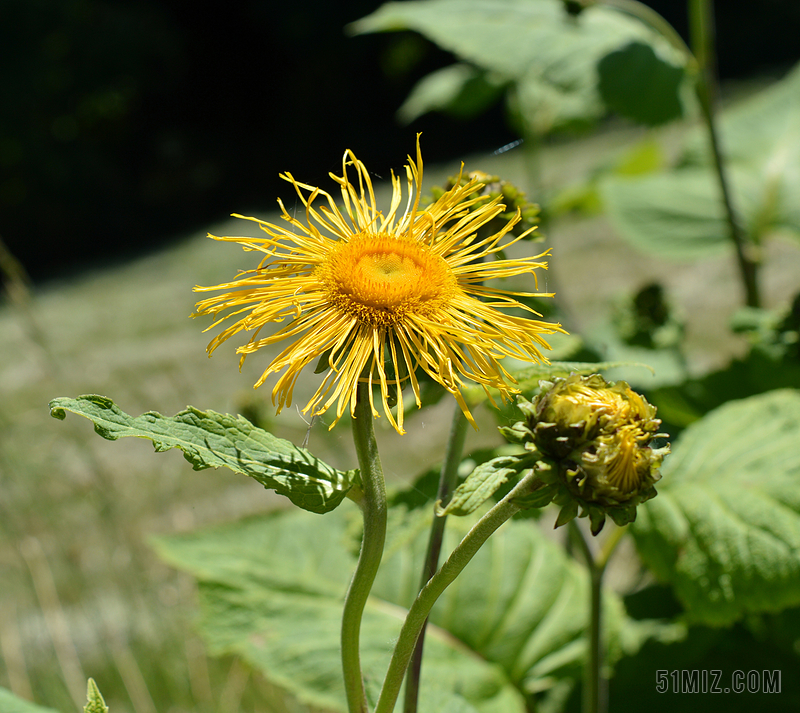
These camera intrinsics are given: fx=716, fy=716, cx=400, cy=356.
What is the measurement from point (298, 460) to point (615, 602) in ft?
2.91

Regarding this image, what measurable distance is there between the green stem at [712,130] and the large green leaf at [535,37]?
0.25 ft

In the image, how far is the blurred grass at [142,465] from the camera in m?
1.42

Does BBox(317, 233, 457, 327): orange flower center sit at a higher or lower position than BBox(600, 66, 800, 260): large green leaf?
higher

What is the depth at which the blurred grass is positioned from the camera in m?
1.42

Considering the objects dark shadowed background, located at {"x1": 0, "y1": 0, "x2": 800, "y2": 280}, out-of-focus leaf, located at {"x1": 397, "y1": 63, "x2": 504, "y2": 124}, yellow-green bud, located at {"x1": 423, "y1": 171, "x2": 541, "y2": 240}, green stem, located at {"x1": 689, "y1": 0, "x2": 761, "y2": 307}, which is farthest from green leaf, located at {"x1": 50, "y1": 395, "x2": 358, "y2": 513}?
dark shadowed background, located at {"x1": 0, "y1": 0, "x2": 800, "y2": 280}

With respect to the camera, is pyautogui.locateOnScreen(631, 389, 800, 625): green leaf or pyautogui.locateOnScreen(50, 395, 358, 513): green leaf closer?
pyautogui.locateOnScreen(50, 395, 358, 513): green leaf

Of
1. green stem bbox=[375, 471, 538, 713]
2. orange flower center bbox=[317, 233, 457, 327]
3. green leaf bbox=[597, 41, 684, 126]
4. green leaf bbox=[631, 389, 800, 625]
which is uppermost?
green leaf bbox=[597, 41, 684, 126]

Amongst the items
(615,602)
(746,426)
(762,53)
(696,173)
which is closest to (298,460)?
(746,426)

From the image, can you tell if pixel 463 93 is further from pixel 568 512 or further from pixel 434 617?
pixel 568 512

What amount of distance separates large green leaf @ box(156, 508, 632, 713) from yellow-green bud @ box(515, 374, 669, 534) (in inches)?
23.8

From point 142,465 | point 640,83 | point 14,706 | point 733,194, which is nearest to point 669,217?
point 733,194

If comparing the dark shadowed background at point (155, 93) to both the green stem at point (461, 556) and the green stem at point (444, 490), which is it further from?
the green stem at point (461, 556)

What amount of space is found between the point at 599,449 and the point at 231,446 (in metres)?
0.25

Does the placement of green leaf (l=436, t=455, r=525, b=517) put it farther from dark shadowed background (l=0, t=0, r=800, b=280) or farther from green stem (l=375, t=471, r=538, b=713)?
dark shadowed background (l=0, t=0, r=800, b=280)
